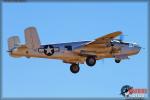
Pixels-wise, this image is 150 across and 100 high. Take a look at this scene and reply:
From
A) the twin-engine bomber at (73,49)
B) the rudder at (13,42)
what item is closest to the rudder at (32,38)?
the twin-engine bomber at (73,49)

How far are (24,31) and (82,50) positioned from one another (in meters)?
4.16

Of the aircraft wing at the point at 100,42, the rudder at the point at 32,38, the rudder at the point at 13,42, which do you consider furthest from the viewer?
the rudder at the point at 13,42

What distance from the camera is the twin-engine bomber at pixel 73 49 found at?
2200 centimetres

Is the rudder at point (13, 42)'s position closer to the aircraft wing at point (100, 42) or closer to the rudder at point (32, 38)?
the rudder at point (32, 38)

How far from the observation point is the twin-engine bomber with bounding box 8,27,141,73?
22.0 m

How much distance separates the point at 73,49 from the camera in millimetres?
22812

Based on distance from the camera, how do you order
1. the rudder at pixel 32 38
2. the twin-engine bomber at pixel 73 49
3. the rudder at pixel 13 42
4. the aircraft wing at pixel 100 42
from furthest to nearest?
the rudder at pixel 13 42, the aircraft wing at pixel 100 42, the twin-engine bomber at pixel 73 49, the rudder at pixel 32 38

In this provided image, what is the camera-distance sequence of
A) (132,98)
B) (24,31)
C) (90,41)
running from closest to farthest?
(132,98)
(24,31)
(90,41)

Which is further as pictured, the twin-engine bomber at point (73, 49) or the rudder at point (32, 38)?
the twin-engine bomber at point (73, 49)

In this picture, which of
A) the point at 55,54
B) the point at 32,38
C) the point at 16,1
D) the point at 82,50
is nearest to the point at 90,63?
the point at 82,50

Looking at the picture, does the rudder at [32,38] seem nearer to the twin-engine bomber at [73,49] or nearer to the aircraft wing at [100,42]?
the twin-engine bomber at [73,49]

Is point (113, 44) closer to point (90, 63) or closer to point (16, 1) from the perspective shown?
point (90, 63)

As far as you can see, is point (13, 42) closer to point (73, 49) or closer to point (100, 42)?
point (73, 49)

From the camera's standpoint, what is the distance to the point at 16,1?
1838 cm
